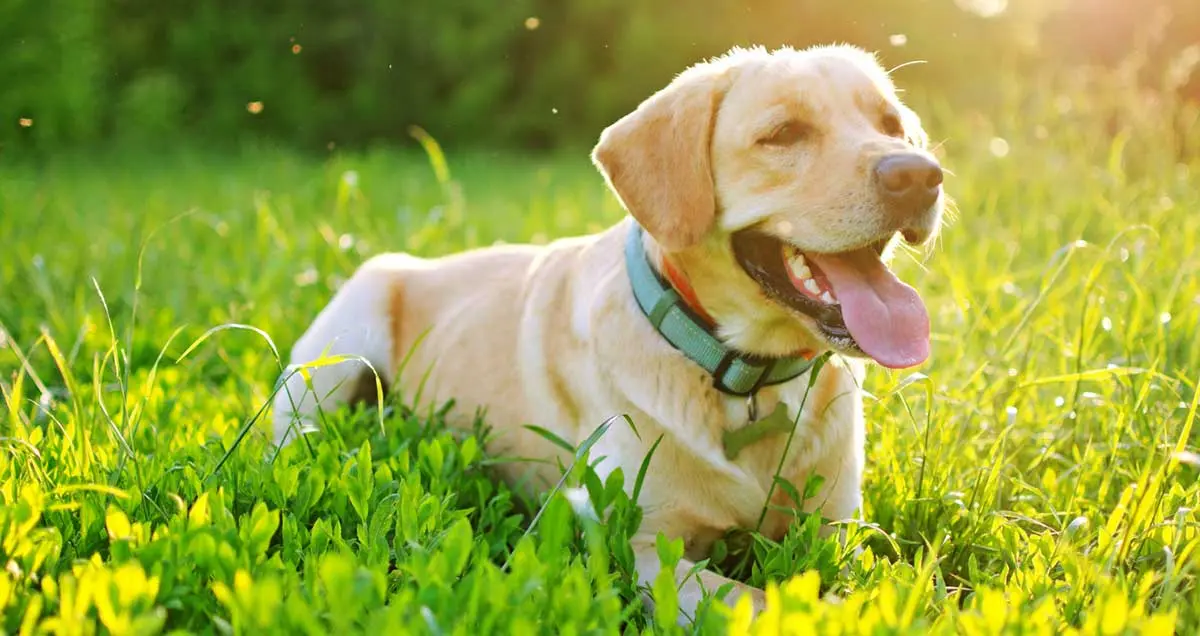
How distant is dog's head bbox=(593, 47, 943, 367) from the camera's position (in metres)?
2.44

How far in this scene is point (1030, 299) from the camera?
411 centimetres

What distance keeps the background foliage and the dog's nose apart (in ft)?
35.0

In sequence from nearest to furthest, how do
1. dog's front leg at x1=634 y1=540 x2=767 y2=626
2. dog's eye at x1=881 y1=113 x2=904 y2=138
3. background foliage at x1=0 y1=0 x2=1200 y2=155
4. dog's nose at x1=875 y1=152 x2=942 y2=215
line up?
dog's front leg at x1=634 y1=540 x2=767 y2=626, dog's nose at x1=875 y1=152 x2=942 y2=215, dog's eye at x1=881 y1=113 x2=904 y2=138, background foliage at x1=0 y1=0 x2=1200 y2=155

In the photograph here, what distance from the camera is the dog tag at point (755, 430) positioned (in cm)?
257

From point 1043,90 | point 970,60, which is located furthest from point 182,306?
point 970,60

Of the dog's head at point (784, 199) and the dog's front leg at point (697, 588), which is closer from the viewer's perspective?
the dog's front leg at point (697, 588)

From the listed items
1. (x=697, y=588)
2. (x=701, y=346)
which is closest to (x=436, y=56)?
(x=701, y=346)

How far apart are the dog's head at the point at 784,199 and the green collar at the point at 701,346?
1.2 inches

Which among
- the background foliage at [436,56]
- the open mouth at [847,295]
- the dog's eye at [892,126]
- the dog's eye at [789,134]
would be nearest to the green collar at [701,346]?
the open mouth at [847,295]

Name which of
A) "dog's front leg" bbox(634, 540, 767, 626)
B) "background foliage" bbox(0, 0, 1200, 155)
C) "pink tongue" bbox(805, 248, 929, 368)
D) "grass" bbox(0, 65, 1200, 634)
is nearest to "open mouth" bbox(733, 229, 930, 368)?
"pink tongue" bbox(805, 248, 929, 368)

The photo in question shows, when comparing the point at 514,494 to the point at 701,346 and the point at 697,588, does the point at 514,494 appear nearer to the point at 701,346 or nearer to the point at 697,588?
the point at 701,346

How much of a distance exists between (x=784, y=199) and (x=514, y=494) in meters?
1.10

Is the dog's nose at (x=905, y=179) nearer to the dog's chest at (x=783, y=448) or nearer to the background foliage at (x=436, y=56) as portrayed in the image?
the dog's chest at (x=783, y=448)

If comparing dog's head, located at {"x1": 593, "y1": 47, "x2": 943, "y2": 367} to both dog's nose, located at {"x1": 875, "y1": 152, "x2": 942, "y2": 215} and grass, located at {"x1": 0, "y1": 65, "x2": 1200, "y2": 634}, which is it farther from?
grass, located at {"x1": 0, "y1": 65, "x2": 1200, "y2": 634}
